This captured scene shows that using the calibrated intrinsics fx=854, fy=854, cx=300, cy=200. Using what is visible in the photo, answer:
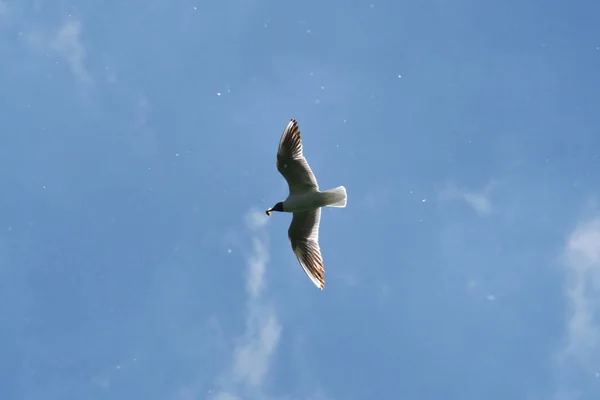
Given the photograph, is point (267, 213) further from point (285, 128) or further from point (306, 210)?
point (285, 128)

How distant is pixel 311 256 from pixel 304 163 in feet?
7.23

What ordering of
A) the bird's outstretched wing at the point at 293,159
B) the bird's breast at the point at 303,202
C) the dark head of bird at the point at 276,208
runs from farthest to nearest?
the dark head of bird at the point at 276,208 < the bird's breast at the point at 303,202 < the bird's outstretched wing at the point at 293,159

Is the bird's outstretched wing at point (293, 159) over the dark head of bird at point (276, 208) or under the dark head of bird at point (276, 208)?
over

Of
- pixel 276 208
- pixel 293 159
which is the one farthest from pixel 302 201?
pixel 293 159

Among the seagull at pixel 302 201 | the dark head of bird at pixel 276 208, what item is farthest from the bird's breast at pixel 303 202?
the dark head of bird at pixel 276 208

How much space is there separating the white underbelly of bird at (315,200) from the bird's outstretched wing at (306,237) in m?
0.40

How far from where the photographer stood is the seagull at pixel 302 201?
61.1ft

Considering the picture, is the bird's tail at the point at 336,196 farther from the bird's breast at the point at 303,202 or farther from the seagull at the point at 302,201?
the bird's breast at the point at 303,202

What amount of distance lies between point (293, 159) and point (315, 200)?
3.38 ft

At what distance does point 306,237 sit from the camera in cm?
1955

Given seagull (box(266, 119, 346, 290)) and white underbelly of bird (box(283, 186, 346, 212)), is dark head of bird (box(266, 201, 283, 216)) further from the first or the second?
white underbelly of bird (box(283, 186, 346, 212))

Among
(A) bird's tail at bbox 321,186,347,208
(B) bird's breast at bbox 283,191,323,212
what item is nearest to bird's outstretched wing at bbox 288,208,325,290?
(B) bird's breast at bbox 283,191,323,212

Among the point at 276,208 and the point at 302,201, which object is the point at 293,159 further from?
the point at 276,208

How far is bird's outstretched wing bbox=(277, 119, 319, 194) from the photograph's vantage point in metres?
18.6
